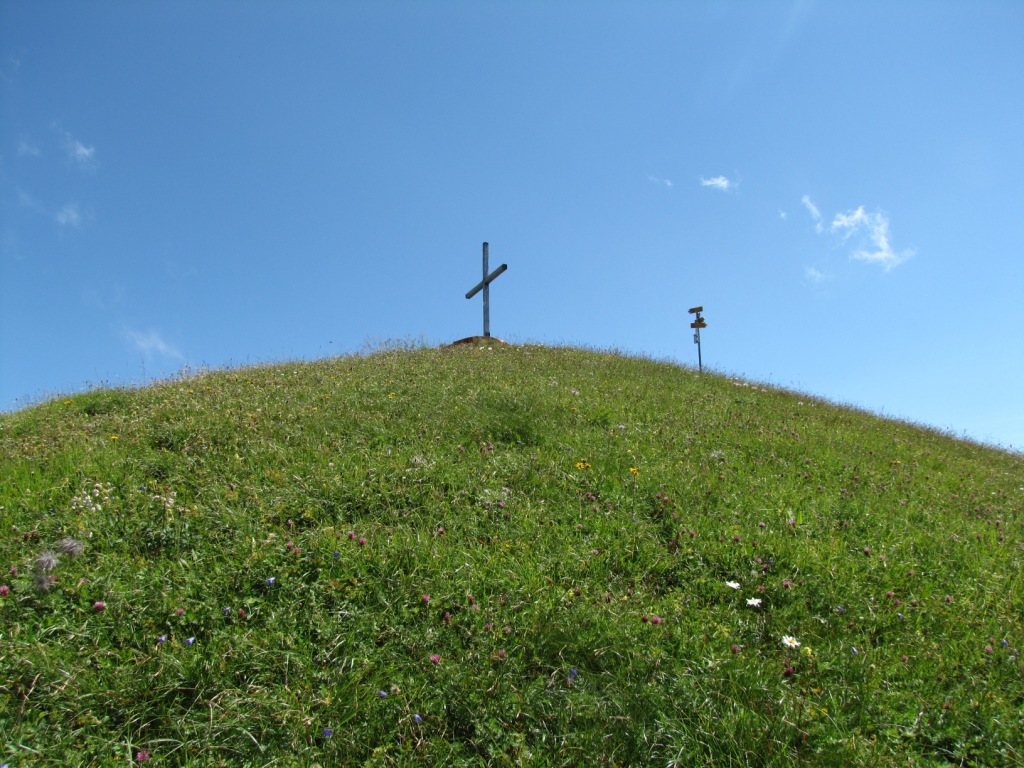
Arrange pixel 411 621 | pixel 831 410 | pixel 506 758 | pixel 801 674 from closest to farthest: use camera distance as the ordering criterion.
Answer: pixel 506 758
pixel 801 674
pixel 411 621
pixel 831 410

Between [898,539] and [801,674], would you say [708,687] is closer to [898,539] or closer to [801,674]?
[801,674]

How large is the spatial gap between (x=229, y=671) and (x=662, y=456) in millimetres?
5737

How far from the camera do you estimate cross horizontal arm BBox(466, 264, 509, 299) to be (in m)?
19.1

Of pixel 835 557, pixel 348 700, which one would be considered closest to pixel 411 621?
pixel 348 700

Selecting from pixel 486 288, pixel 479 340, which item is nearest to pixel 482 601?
pixel 479 340

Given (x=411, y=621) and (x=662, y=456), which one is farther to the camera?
(x=662, y=456)

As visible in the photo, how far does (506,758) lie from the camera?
3.20m

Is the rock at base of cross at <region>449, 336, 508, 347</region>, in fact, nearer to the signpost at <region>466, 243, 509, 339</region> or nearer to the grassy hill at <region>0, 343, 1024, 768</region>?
the signpost at <region>466, 243, 509, 339</region>

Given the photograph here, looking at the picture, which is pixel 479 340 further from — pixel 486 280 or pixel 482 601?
pixel 482 601

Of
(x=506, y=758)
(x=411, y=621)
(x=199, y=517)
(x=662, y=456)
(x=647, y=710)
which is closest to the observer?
(x=506, y=758)

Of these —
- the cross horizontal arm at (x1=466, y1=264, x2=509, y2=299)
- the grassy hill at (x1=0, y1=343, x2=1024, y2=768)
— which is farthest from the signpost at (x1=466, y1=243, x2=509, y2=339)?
the grassy hill at (x1=0, y1=343, x2=1024, y2=768)

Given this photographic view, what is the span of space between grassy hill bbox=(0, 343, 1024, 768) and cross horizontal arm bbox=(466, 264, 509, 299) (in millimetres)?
11547

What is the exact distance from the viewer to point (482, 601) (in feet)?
14.5

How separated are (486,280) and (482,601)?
16.1 m
